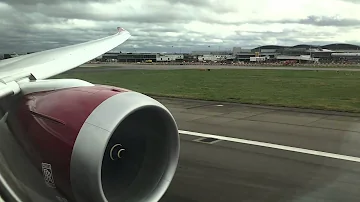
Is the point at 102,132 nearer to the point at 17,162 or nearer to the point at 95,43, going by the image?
the point at 17,162

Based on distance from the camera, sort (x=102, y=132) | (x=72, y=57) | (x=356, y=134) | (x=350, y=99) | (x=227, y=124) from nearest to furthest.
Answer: (x=102, y=132), (x=72, y=57), (x=356, y=134), (x=227, y=124), (x=350, y=99)

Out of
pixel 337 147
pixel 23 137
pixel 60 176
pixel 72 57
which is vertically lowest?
pixel 337 147

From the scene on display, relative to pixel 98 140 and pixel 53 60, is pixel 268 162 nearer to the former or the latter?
pixel 53 60

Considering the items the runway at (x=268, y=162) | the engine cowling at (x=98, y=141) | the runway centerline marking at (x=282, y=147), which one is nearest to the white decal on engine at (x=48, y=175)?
the engine cowling at (x=98, y=141)

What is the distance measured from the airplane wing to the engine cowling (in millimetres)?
460

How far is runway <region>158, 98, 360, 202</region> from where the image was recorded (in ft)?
19.8

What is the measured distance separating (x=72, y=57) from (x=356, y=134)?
7877mm

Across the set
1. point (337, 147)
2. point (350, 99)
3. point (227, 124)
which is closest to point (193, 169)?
point (337, 147)

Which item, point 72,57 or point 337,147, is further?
point 337,147

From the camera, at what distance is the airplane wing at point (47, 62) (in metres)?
3.91

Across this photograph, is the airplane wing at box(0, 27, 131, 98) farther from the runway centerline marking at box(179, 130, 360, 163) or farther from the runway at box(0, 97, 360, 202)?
the runway centerline marking at box(179, 130, 360, 163)

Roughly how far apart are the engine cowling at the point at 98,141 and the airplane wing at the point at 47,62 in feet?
1.51

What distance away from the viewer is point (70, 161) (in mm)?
Answer: 2531

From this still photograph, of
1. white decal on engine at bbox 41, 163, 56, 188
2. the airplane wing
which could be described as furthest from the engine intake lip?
the airplane wing
